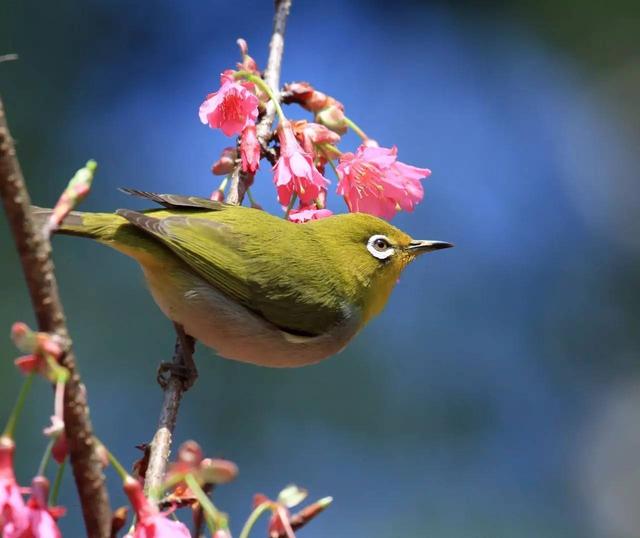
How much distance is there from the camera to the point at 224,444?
22.3 feet

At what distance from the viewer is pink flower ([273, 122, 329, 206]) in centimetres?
327

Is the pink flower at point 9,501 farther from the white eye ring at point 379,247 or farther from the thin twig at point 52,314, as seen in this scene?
the white eye ring at point 379,247

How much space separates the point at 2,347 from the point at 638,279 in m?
5.71

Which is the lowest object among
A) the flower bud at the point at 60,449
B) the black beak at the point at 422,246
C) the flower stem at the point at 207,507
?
the flower stem at the point at 207,507

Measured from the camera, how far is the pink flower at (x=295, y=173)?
327cm

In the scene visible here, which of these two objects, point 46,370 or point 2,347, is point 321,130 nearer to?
point 46,370

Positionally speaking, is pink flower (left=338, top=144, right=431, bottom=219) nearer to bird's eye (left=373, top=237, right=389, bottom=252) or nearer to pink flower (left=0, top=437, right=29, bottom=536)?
bird's eye (left=373, top=237, right=389, bottom=252)

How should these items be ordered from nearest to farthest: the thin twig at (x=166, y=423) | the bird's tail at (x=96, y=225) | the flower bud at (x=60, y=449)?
the flower bud at (x=60, y=449) < the thin twig at (x=166, y=423) < the bird's tail at (x=96, y=225)

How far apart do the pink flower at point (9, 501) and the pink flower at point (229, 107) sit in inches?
77.9

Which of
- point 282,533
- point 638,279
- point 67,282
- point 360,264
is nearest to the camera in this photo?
point 282,533

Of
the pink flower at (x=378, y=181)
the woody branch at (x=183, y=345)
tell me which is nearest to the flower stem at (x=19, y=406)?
the woody branch at (x=183, y=345)

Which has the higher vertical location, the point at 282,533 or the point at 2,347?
the point at 282,533

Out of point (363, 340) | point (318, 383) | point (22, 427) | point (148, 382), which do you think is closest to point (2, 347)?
point (22, 427)

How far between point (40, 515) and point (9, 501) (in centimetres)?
7
